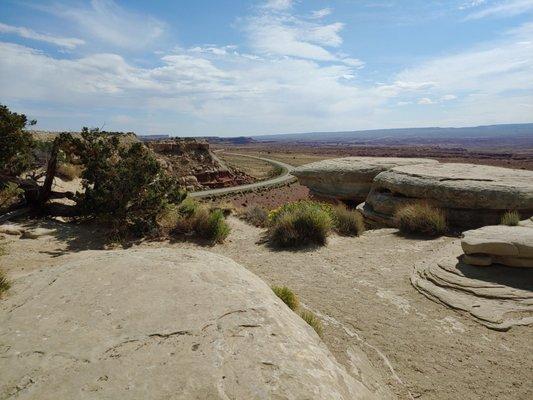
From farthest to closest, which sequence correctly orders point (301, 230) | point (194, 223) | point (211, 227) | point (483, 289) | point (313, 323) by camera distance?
point (194, 223) < point (211, 227) < point (301, 230) < point (483, 289) < point (313, 323)

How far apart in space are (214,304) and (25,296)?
216 cm

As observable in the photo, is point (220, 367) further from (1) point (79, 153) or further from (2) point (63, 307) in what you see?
(1) point (79, 153)

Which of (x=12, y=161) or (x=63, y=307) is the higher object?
(x=12, y=161)

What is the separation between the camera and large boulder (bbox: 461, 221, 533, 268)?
7520mm

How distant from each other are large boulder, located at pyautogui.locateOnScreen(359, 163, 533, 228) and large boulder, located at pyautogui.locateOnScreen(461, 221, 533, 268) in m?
3.57

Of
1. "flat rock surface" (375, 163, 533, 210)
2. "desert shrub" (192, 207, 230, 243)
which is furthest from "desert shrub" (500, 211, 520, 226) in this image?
"desert shrub" (192, 207, 230, 243)

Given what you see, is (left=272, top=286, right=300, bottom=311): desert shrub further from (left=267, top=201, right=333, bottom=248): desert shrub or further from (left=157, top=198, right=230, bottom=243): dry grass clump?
(left=157, top=198, right=230, bottom=243): dry grass clump

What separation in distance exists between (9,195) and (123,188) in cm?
374

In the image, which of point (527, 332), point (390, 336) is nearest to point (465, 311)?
point (527, 332)

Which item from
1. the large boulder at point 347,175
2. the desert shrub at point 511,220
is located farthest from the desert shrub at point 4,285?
the large boulder at point 347,175

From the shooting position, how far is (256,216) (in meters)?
14.1

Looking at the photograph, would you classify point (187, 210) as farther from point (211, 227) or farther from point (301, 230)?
point (301, 230)

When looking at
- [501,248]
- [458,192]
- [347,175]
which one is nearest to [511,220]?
[458,192]

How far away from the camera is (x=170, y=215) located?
12.2 meters
